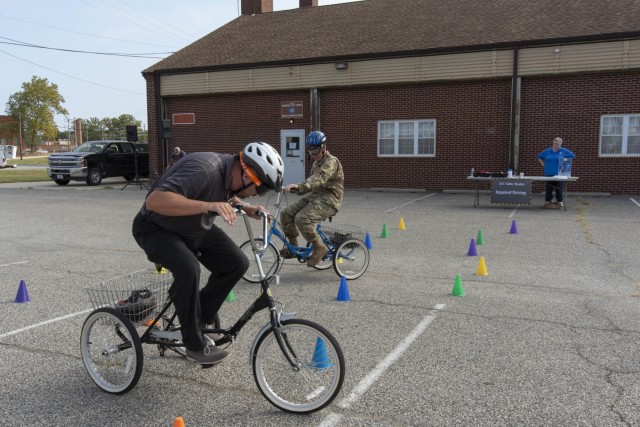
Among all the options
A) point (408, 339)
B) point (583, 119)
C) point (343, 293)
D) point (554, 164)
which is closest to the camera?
point (408, 339)

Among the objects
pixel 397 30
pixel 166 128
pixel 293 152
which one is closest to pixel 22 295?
pixel 293 152

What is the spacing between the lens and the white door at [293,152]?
23.2 meters

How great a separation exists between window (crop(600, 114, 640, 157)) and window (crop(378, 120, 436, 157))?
5773 mm

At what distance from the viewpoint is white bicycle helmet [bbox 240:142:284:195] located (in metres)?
3.50

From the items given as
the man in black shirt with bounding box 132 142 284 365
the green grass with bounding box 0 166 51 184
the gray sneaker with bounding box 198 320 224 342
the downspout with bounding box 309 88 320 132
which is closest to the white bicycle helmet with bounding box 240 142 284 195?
the man in black shirt with bounding box 132 142 284 365

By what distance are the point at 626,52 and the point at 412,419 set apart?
18163 millimetres

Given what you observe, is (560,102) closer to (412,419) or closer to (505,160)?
(505,160)

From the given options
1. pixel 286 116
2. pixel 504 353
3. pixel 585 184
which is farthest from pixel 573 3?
pixel 504 353

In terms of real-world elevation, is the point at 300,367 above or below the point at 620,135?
below

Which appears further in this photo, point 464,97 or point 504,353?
point 464,97

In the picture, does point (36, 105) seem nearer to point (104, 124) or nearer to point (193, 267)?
point (104, 124)

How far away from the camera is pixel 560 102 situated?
18906 mm

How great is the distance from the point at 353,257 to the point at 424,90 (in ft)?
48.4

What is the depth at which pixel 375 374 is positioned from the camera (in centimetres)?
417
